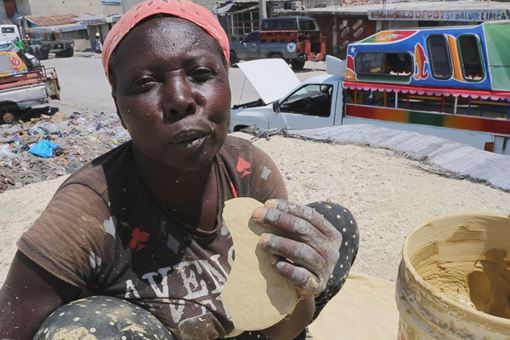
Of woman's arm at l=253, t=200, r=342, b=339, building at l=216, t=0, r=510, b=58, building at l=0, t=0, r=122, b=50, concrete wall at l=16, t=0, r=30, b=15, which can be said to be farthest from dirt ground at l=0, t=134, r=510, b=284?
concrete wall at l=16, t=0, r=30, b=15

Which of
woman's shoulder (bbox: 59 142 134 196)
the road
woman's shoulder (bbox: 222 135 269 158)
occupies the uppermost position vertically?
woman's shoulder (bbox: 59 142 134 196)

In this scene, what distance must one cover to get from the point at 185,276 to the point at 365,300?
1.73 meters

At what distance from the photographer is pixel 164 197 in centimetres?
154

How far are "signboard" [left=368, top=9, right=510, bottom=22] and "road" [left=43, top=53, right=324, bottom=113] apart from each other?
10.5 ft

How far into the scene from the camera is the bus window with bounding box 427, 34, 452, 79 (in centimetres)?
601

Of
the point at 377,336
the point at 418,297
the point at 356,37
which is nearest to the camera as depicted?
the point at 418,297

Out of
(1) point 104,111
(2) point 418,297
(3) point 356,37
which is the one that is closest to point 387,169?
(2) point 418,297

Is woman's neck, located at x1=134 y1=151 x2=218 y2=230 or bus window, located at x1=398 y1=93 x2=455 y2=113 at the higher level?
woman's neck, located at x1=134 y1=151 x2=218 y2=230

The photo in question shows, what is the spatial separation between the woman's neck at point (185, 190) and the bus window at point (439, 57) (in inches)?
205

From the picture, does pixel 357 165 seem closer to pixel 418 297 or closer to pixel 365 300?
pixel 365 300

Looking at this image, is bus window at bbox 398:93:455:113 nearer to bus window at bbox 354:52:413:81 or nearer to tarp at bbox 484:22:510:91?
bus window at bbox 354:52:413:81

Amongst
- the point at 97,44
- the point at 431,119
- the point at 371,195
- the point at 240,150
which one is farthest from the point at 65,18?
the point at 240,150

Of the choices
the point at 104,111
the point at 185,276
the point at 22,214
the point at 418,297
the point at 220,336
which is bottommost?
the point at 104,111

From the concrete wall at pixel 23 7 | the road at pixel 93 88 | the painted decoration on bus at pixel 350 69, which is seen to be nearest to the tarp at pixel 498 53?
the painted decoration on bus at pixel 350 69
